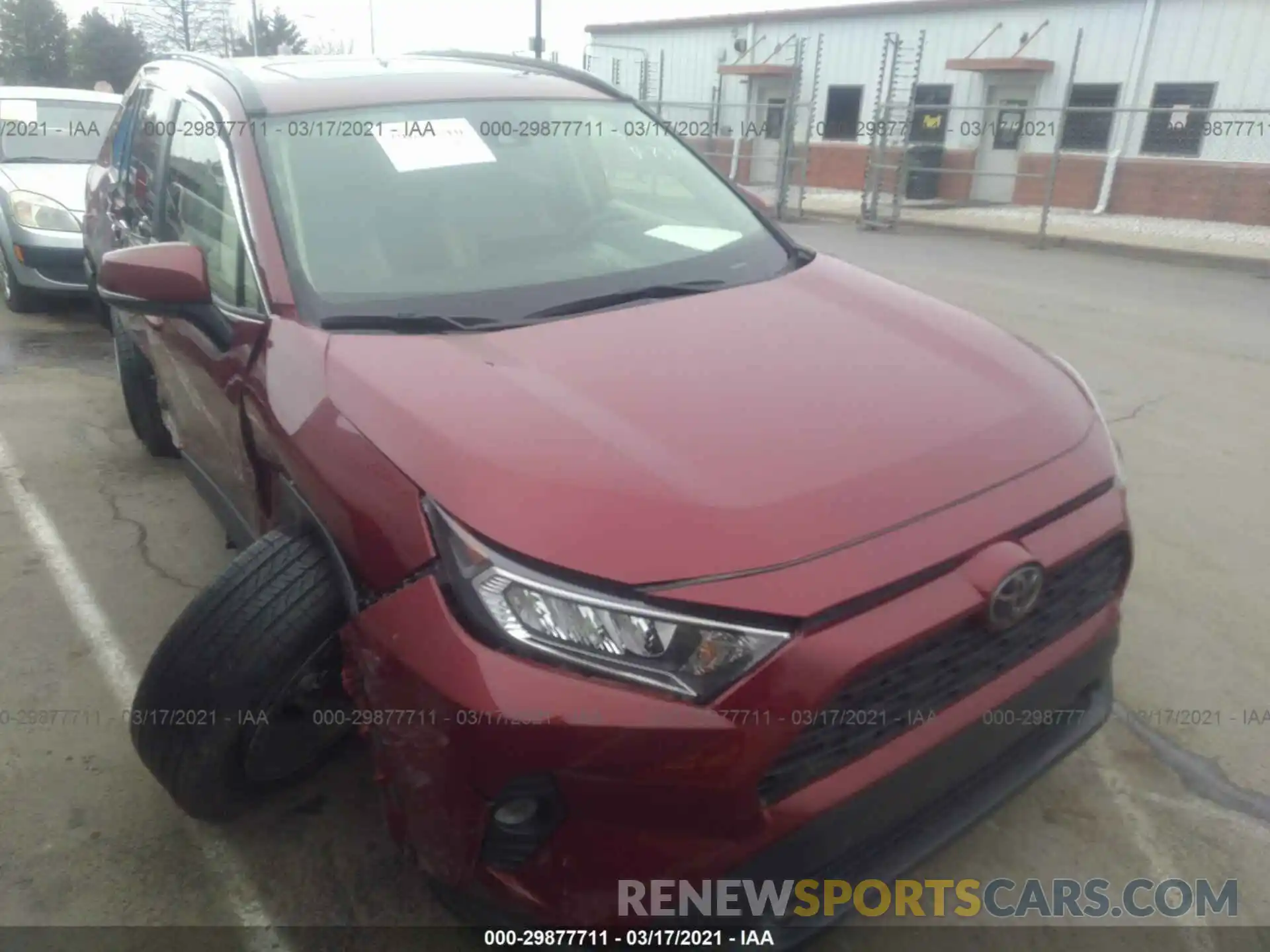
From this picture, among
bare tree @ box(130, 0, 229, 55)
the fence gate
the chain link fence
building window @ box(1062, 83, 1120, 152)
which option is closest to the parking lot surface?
the fence gate

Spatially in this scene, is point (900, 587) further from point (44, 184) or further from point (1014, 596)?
point (44, 184)

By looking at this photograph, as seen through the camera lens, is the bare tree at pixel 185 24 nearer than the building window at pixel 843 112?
No

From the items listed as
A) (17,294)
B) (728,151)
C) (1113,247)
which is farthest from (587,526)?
(728,151)

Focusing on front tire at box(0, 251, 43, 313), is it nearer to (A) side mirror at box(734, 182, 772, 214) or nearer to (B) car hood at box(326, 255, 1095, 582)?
(A) side mirror at box(734, 182, 772, 214)

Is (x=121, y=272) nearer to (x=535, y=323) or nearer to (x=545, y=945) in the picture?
(x=535, y=323)

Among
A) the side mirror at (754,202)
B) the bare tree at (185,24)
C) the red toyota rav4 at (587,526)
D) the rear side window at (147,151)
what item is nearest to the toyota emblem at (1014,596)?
the red toyota rav4 at (587,526)

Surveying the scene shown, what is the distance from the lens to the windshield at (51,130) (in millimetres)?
7785

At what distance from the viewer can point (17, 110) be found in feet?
26.0

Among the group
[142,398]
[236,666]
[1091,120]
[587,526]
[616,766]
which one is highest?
[1091,120]

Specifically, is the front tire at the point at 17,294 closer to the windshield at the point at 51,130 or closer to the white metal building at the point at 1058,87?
the windshield at the point at 51,130

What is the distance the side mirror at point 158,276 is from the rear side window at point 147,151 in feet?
4.00

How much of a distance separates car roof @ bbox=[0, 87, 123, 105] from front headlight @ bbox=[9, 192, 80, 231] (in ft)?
6.39

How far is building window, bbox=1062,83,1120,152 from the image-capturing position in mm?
17281

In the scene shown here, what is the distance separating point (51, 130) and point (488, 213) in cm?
712
